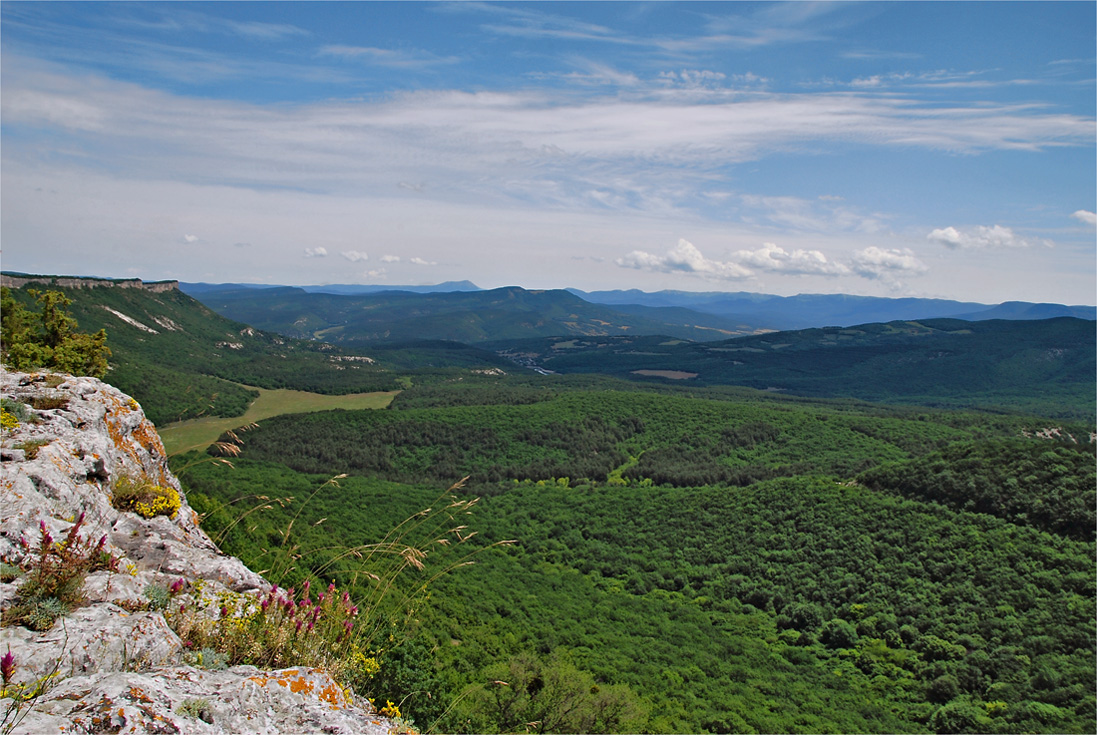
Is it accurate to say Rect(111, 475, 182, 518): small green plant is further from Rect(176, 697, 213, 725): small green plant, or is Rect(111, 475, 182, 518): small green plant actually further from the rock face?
Rect(176, 697, 213, 725): small green plant

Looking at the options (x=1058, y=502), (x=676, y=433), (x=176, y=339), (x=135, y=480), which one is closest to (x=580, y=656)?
(x=135, y=480)

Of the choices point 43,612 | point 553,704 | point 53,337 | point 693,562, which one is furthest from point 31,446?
point 693,562

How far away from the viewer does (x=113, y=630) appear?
5.05 meters

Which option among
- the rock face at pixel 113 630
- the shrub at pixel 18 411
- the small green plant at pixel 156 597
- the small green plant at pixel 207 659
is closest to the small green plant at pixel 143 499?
the rock face at pixel 113 630

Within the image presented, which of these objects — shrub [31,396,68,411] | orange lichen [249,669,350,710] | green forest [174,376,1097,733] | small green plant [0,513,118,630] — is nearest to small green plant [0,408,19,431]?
shrub [31,396,68,411]

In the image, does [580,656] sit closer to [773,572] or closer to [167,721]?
[773,572]

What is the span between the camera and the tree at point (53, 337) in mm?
18094

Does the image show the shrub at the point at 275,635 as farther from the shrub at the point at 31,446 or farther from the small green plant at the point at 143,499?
the shrub at the point at 31,446

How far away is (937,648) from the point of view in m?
38.0

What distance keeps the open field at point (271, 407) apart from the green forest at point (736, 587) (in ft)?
39.2

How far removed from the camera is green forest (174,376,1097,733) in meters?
27.8

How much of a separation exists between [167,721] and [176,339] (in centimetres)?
19324

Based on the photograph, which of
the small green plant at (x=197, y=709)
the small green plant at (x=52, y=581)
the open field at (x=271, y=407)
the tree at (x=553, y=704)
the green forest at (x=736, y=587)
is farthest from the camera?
the open field at (x=271, y=407)

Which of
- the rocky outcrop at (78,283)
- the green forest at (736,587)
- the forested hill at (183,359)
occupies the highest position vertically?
the rocky outcrop at (78,283)
